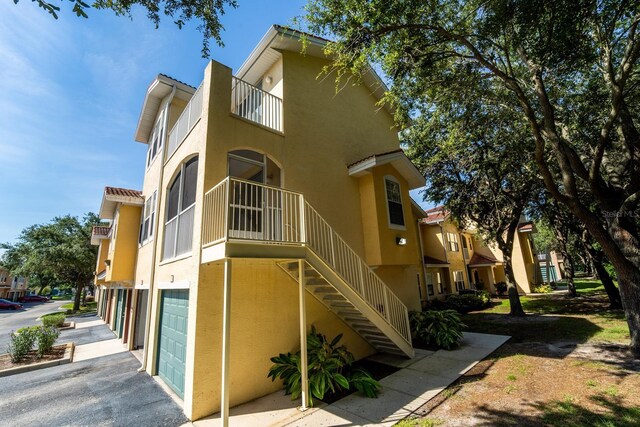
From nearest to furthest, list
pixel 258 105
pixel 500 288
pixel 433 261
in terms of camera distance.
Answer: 1. pixel 258 105
2. pixel 433 261
3. pixel 500 288

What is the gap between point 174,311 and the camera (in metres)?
7.47

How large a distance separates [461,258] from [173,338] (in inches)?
901

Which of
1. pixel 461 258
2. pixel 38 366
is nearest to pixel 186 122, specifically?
pixel 38 366

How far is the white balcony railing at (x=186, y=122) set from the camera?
776cm

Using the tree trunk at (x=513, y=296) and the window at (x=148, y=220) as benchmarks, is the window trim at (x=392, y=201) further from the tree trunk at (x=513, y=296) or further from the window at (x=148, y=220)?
the window at (x=148, y=220)

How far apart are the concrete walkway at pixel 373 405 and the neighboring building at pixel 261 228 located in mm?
495

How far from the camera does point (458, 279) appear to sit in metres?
22.5

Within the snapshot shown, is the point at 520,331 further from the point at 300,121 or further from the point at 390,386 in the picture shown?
the point at 300,121

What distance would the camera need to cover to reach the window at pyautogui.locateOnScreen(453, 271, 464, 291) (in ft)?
72.2

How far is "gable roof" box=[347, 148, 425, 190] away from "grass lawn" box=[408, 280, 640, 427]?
261 inches

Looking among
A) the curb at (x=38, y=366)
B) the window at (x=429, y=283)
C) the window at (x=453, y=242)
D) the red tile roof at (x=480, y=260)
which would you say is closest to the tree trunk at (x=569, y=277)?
the red tile roof at (x=480, y=260)

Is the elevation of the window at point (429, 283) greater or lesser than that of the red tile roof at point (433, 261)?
lesser

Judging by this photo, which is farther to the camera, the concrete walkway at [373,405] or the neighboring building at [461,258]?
the neighboring building at [461,258]

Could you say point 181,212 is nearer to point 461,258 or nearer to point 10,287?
point 461,258
